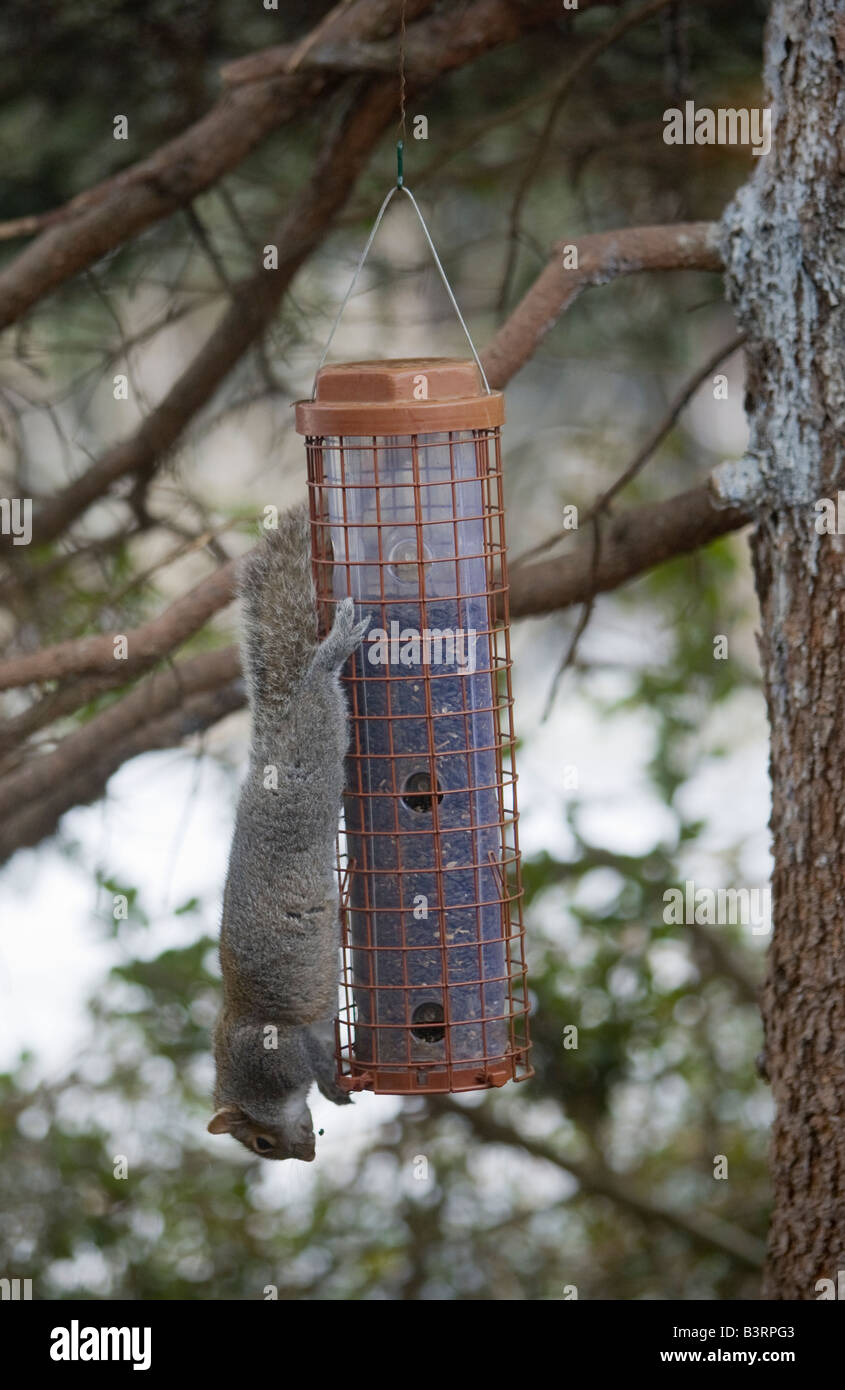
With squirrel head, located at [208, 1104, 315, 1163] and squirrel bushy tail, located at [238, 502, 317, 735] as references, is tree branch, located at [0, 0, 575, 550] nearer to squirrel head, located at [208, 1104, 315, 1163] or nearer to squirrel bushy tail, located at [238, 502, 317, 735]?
squirrel bushy tail, located at [238, 502, 317, 735]

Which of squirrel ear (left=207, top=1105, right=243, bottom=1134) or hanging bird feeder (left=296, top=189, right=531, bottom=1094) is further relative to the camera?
squirrel ear (left=207, top=1105, right=243, bottom=1134)

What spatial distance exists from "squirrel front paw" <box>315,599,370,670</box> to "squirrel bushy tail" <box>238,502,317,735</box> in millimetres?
64

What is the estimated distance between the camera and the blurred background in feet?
11.7

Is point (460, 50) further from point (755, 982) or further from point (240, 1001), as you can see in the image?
point (755, 982)

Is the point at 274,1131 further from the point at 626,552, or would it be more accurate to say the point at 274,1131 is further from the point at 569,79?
the point at 569,79

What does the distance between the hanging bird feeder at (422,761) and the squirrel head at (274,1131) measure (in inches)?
12.2

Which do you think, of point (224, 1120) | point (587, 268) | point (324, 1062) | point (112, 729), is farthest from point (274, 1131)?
point (587, 268)

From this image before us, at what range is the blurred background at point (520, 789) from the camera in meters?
3.56

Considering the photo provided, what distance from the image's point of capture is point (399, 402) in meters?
1.91

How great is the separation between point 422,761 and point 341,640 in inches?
10.4

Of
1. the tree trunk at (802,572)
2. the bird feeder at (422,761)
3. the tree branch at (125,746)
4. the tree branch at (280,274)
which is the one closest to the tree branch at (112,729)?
the tree branch at (125,746)

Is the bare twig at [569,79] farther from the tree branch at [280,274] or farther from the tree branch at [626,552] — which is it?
the tree branch at [626,552]

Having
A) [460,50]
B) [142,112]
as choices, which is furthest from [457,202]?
[460,50]

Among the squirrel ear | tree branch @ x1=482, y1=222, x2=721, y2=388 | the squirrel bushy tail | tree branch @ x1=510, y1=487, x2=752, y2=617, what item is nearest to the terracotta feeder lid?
the squirrel bushy tail
